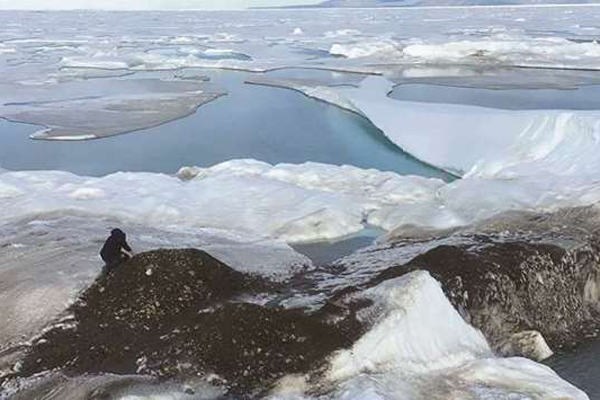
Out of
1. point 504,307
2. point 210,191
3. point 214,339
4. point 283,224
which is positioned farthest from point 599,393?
point 210,191

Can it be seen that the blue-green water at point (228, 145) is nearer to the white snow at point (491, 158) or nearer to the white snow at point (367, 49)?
the white snow at point (491, 158)

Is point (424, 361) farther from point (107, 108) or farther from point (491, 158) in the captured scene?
point (107, 108)

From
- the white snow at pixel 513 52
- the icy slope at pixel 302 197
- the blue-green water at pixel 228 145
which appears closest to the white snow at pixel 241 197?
the icy slope at pixel 302 197

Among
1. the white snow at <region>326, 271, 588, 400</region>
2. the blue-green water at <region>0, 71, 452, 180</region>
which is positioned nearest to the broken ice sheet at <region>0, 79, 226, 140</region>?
the blue-green water at <region>0, 71, 452, 180</region>

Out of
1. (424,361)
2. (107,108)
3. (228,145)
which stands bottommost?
(228,145)

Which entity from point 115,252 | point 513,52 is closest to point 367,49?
point 513,52

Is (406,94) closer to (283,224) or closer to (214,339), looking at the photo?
(283,224)
